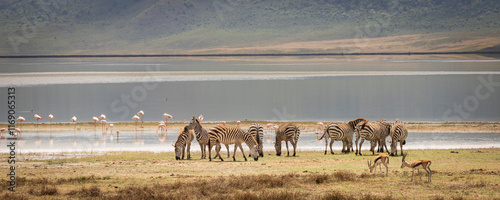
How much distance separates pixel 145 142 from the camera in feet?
99.5

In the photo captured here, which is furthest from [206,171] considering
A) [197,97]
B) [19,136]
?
[197,97]

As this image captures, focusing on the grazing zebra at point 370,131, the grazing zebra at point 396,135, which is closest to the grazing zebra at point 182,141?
the grazing zebra at point 370,131

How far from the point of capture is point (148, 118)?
46406mm

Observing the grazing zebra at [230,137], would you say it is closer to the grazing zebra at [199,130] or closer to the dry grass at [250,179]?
the grazing zebra at [199,130]

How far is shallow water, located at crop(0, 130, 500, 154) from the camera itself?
27.6 meters

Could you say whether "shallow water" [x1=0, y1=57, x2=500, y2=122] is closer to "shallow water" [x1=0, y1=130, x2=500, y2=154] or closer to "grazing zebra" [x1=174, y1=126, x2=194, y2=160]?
"shallow water" [x1=0, y1=130, x2=500, y2=154]

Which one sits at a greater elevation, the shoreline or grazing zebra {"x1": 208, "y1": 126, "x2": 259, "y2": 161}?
the shoreline

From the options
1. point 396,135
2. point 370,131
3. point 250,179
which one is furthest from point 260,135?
point 250,179

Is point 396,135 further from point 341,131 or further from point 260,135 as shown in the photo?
point 260,135

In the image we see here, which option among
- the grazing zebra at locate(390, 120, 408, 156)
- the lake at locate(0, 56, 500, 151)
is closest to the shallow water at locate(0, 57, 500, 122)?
the lake at locate(0, 56, 500, 151)

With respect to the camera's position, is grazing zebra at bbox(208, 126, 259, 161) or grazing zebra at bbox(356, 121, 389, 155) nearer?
grazing zebra at bbox(208, 126, 259, 161)

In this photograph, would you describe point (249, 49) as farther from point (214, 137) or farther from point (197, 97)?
point (214, 137)

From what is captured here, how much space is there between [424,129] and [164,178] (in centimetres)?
2045

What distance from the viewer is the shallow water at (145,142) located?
2756cm
